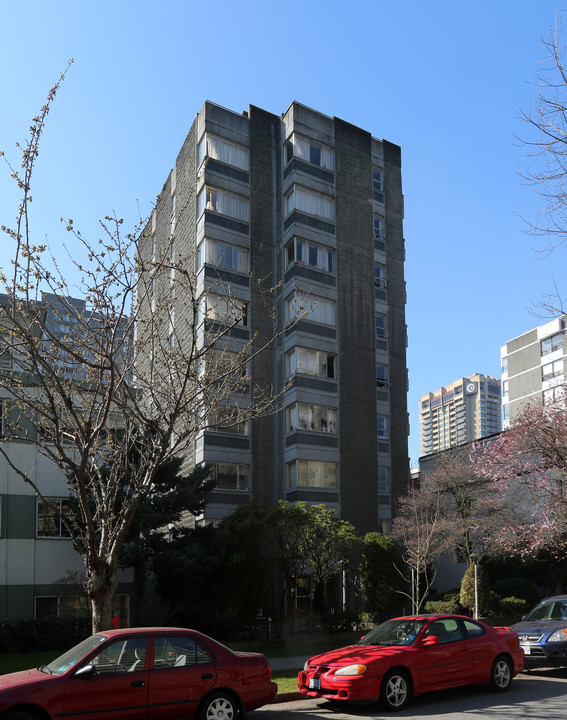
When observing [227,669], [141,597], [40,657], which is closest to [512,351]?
[141,597]

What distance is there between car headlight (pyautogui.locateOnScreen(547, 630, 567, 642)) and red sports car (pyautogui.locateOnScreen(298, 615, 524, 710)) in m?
2.07

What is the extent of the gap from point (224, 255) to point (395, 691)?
92.2ft

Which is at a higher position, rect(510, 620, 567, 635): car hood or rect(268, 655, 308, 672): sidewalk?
rect(510, 620, 567, 635): car hood

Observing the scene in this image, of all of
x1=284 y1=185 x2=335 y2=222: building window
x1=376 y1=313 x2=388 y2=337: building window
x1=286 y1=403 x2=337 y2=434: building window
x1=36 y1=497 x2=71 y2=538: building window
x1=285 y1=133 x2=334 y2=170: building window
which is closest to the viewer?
x1=36 y1=497 x2=71 y2=538: building window

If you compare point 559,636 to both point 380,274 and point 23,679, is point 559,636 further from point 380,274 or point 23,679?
point 380,274

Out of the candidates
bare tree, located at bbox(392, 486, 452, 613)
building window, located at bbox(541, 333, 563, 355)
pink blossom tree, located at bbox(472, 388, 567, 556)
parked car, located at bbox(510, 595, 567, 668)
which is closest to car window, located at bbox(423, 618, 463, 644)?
parked car, located at bbox(510, 595, 567, 668)

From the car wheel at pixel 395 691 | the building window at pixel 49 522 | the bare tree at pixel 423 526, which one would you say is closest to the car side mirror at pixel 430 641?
the car wheel at pixel 395 691

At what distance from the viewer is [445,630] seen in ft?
40.8

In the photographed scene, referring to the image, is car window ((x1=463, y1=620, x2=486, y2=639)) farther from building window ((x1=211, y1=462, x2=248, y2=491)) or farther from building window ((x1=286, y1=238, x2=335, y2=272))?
building window ((x1=286, y1=238, x2=335, y2=272))

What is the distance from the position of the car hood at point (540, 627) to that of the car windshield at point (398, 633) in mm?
3858

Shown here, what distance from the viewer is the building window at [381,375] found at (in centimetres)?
4134

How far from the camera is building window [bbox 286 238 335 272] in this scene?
124 feet

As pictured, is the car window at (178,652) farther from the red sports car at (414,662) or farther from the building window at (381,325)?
the building window at (381,325)

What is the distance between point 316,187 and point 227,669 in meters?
32.1
